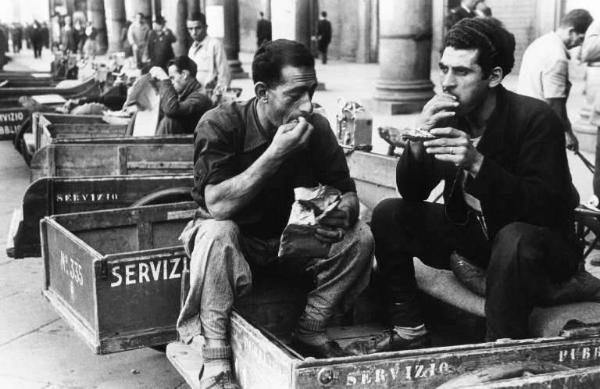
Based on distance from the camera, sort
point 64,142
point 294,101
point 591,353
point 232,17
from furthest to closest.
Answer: point 232,17 < point 64,142 < point 294,101 < point 591,353

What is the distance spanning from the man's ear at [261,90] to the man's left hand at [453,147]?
77cm

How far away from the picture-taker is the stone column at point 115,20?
34219mm

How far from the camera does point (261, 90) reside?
3.50 metres

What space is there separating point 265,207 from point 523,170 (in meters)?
1.08

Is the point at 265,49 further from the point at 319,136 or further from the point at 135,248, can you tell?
the point at 135,248

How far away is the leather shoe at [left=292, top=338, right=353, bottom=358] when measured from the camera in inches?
137

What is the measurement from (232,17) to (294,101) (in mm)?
19662

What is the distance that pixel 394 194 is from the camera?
5.13 metres

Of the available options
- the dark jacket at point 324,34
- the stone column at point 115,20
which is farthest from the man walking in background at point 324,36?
the stone column at point 115,20

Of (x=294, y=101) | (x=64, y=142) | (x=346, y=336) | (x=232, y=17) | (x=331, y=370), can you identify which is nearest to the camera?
(x=331, y=370)

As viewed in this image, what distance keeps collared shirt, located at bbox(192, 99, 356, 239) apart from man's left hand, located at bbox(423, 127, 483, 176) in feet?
2.16

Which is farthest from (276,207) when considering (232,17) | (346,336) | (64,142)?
(232,17)

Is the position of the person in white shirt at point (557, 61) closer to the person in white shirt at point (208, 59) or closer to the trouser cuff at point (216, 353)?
the person in white shirt at point (208, 59)

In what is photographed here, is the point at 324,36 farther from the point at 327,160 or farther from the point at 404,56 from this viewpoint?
the point at 327,160
